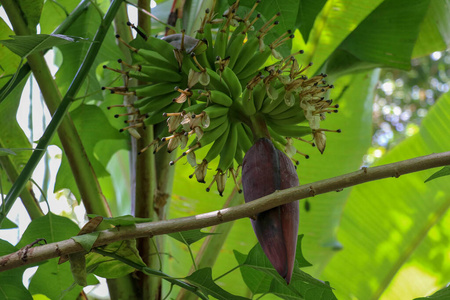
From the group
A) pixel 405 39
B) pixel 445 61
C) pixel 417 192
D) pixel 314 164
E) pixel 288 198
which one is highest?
pixel 445 61

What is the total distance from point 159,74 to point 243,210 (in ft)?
1.25

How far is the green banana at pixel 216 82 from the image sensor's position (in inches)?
31.7

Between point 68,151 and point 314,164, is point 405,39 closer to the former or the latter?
point 314,164

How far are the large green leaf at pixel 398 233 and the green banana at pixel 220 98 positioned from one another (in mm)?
798

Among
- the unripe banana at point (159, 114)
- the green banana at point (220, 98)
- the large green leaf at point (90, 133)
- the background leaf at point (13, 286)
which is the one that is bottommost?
the background leaf at point (13, 286)

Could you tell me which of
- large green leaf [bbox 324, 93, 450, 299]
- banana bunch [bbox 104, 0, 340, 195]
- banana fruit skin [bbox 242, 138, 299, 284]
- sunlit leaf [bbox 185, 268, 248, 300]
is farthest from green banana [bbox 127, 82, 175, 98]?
large green leaf [bbox 324, 93, 450, 299]

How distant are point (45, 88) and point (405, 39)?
842mm

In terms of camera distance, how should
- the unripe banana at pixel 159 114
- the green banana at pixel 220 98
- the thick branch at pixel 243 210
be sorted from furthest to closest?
the unripe banana at pixel 159 114 → the green banana at pixel 220 98 → the thick branch at pixel 243 210

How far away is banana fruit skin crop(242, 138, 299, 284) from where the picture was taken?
61 cm

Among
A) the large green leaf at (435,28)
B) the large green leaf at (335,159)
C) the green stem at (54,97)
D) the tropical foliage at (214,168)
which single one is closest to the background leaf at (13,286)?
the tropical foliage at (214,168)

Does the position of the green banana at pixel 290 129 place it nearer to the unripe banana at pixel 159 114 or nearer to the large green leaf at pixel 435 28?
the unripe banana at pixel 159 114

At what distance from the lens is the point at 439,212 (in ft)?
4.79

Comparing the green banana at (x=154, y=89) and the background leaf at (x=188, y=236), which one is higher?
the green banana at (x=154, y=89)

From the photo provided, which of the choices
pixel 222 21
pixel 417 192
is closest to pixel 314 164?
pixel 417 192
